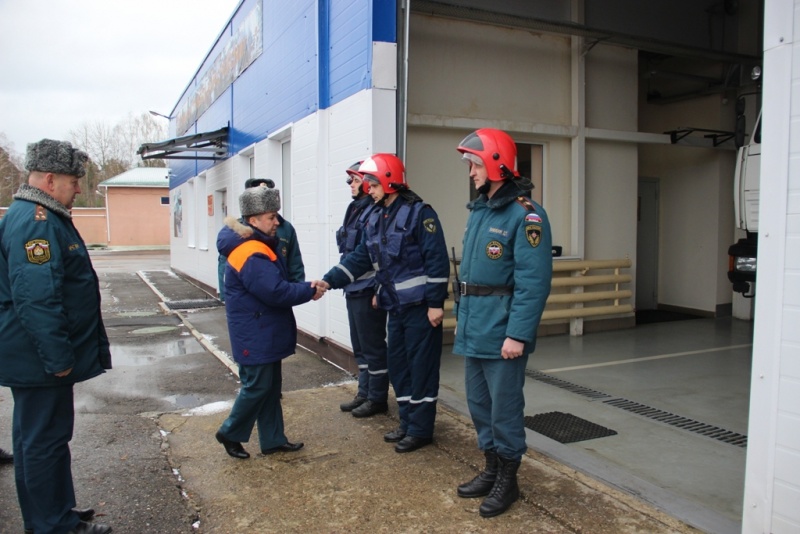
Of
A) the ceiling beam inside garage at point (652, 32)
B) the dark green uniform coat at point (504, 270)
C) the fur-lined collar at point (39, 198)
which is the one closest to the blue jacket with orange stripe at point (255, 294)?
the fur-lined collar at point (39, 198)

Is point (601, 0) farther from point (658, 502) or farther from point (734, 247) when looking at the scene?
point (658, 502)

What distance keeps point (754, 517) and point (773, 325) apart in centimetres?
87

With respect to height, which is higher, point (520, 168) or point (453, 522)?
point (520, 168)

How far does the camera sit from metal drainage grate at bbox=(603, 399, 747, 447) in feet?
15.3

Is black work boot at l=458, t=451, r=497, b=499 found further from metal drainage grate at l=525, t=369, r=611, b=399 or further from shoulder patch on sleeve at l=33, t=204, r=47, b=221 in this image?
shoulder patch on sleeve at l=33, t=204, r=47, b=221

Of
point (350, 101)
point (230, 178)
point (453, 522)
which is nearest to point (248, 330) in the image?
point (453, 522)

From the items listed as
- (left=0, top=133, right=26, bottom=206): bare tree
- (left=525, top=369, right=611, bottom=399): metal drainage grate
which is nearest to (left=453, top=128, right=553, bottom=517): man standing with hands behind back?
(left=525, top=369, right=611, bottom=399): metal drainage grate

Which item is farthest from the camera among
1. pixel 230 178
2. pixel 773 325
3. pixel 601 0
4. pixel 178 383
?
pixel 230 178

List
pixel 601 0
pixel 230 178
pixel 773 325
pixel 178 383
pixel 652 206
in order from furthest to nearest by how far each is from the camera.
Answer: pixel 230 178 < pixel 652 206 < pixel 601 0 < pixel 178 383 < pixel 773 325

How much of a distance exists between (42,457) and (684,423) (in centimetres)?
446

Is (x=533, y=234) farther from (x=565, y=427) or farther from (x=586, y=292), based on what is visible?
(x=586, y=292)

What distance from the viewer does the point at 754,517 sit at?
279 centimetres

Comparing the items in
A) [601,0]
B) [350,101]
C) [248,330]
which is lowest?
[248,330]

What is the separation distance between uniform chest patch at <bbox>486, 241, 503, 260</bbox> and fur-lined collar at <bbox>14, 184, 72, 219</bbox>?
A: 2.26 m
